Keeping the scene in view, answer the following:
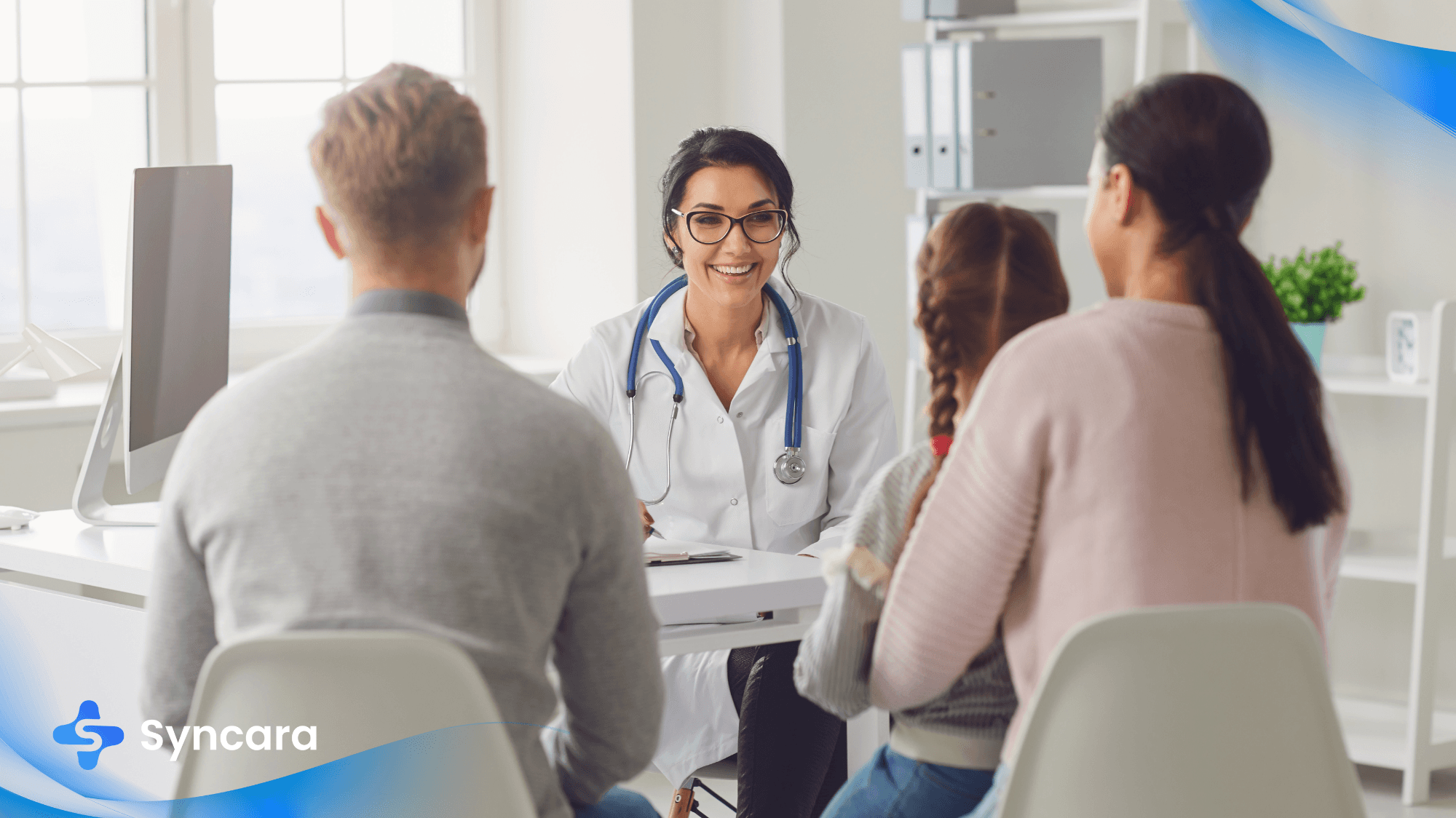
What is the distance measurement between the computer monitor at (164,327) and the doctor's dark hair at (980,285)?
1.19m

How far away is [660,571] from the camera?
1.81m

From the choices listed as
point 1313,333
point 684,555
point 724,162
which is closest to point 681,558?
point 684,555

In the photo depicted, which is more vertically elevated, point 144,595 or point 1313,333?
point 1313,333

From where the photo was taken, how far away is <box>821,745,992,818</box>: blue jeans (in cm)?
138

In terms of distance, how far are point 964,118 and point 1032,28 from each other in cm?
47

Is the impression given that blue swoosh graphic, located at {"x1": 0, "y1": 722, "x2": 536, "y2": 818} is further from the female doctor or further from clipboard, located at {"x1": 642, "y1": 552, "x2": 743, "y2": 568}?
the female doctor

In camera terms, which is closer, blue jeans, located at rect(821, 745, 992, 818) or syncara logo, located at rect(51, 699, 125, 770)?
blue jeans, located at rect(821, 745, 992, 818)

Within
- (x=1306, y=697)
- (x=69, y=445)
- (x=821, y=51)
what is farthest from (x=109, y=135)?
(x=1306, y=697)

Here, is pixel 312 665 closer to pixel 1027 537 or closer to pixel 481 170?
pixel 481 170

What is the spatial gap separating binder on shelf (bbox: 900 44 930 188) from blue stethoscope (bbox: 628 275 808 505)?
1.16m

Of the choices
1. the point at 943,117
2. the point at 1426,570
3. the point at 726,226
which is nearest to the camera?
the point at 726,226

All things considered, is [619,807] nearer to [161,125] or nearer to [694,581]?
[694,581]

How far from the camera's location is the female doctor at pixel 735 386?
233 cm

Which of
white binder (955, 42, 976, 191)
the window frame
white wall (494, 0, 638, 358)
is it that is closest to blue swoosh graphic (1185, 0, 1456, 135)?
white binder (955, 42, 976, 191)
